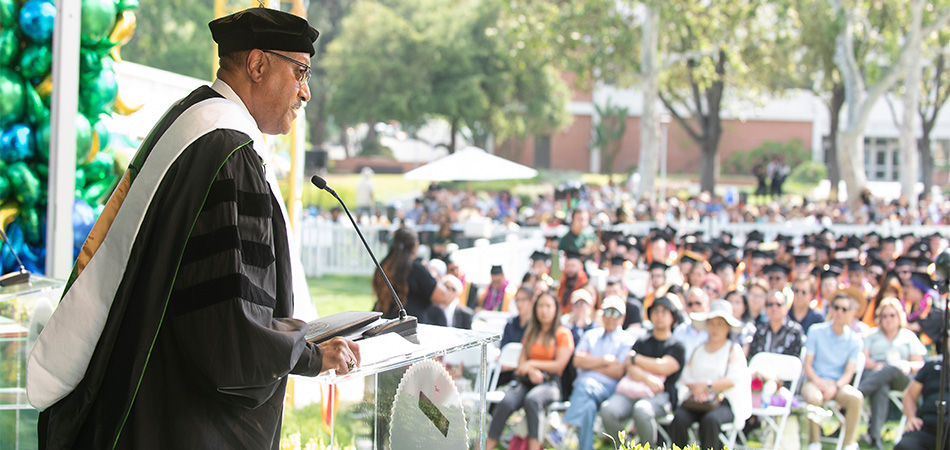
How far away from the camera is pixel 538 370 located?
22.1ft

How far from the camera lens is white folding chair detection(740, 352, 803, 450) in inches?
255

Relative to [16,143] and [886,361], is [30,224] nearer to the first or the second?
[16,143]

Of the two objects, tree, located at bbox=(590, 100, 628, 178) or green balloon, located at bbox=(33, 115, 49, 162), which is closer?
green balloon, located at bbox=(33, 115, 49, 162)

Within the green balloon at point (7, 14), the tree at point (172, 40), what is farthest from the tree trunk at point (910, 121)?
the tree at point (172, 40)

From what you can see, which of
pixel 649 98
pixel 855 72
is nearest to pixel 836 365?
pixel 855 72

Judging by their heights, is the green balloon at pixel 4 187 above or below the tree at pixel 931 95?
below

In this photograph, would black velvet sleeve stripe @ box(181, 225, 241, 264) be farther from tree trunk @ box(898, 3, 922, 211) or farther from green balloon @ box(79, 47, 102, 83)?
tree trunk @ box(898, 3, 922, 211)

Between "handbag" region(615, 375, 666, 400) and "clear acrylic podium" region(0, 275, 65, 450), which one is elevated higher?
"clear acrylic podium" region(0, 275, 65, 450)

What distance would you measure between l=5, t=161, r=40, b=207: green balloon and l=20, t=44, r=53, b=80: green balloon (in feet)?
1.51

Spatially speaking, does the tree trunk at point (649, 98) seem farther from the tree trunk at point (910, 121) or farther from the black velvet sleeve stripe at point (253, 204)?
the black velvet sleeve stripe at point (253, 204)

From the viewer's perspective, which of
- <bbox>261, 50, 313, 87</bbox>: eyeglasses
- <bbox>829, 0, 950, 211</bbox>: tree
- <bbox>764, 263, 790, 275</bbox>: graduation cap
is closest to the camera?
→ <bbox>261, 50, 313, 87</bbox>: eyeglasses

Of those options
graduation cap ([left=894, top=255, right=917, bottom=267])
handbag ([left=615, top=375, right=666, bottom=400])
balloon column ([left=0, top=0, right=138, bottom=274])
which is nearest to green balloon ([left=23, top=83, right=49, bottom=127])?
balloon column ([left=0, top=0, right=138, bottom=274])

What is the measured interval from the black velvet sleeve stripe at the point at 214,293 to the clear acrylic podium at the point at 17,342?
66.2 inches

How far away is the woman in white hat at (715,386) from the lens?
6.27 meters
